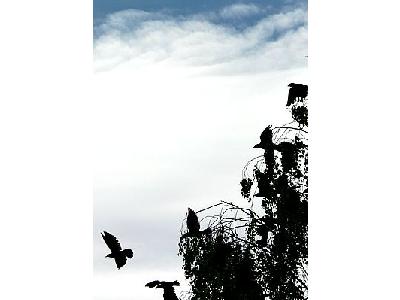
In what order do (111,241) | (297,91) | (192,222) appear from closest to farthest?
1. (111,241)
2. (297,91)
3. (192,222)

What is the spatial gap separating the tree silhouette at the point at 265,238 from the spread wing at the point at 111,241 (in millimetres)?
382

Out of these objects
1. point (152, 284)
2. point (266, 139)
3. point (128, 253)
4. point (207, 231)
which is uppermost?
point (266, 139)

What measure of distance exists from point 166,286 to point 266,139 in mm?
766

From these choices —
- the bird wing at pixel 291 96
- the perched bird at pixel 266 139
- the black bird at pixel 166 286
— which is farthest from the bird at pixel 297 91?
the black bird at pixel 166 286

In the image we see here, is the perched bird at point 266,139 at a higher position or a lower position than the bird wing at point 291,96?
lower

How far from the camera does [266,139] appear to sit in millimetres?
3350

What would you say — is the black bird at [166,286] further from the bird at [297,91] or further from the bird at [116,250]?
the bird at [297,91]

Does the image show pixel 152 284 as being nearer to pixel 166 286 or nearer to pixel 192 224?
pixel 166 286

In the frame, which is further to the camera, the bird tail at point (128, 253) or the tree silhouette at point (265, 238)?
the tree silhouette at point (265, 238)

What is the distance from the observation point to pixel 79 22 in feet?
9.29

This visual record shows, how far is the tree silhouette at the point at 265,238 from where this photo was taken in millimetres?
3406

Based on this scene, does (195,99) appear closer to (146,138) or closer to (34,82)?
(146,138)

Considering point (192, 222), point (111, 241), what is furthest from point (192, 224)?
point (111, 241)
